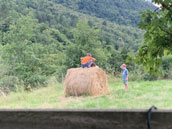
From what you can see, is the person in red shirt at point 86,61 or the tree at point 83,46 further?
the tree at point 83,46

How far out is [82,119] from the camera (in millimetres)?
1552

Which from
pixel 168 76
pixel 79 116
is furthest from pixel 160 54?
pixel 168 76

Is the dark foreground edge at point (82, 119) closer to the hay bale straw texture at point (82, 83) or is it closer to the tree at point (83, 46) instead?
the hay bale straw texture at point (82, 83)

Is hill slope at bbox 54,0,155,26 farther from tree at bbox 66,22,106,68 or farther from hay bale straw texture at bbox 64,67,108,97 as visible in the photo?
hay bale straw texture at bbox 64,67,108,97

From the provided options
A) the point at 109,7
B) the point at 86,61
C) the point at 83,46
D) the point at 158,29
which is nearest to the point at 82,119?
the point at 158,29

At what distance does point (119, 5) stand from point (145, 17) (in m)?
116

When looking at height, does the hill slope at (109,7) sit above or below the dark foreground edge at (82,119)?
above

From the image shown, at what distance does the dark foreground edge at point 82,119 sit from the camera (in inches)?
56.6

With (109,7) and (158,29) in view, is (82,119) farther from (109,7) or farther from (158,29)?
(109,7)

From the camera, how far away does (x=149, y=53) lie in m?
2.63

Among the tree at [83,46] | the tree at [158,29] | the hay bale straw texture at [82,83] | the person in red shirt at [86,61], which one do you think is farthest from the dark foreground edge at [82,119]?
the tree at [83,46]

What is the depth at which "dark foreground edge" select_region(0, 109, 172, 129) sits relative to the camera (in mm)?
1438

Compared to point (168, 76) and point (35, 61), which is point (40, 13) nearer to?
point (35, 61)

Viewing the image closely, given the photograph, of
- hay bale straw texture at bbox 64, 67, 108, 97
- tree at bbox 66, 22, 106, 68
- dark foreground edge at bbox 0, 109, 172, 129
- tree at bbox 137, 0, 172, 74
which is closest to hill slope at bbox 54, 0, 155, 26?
tree at bbox 66, 22, 106, 68
